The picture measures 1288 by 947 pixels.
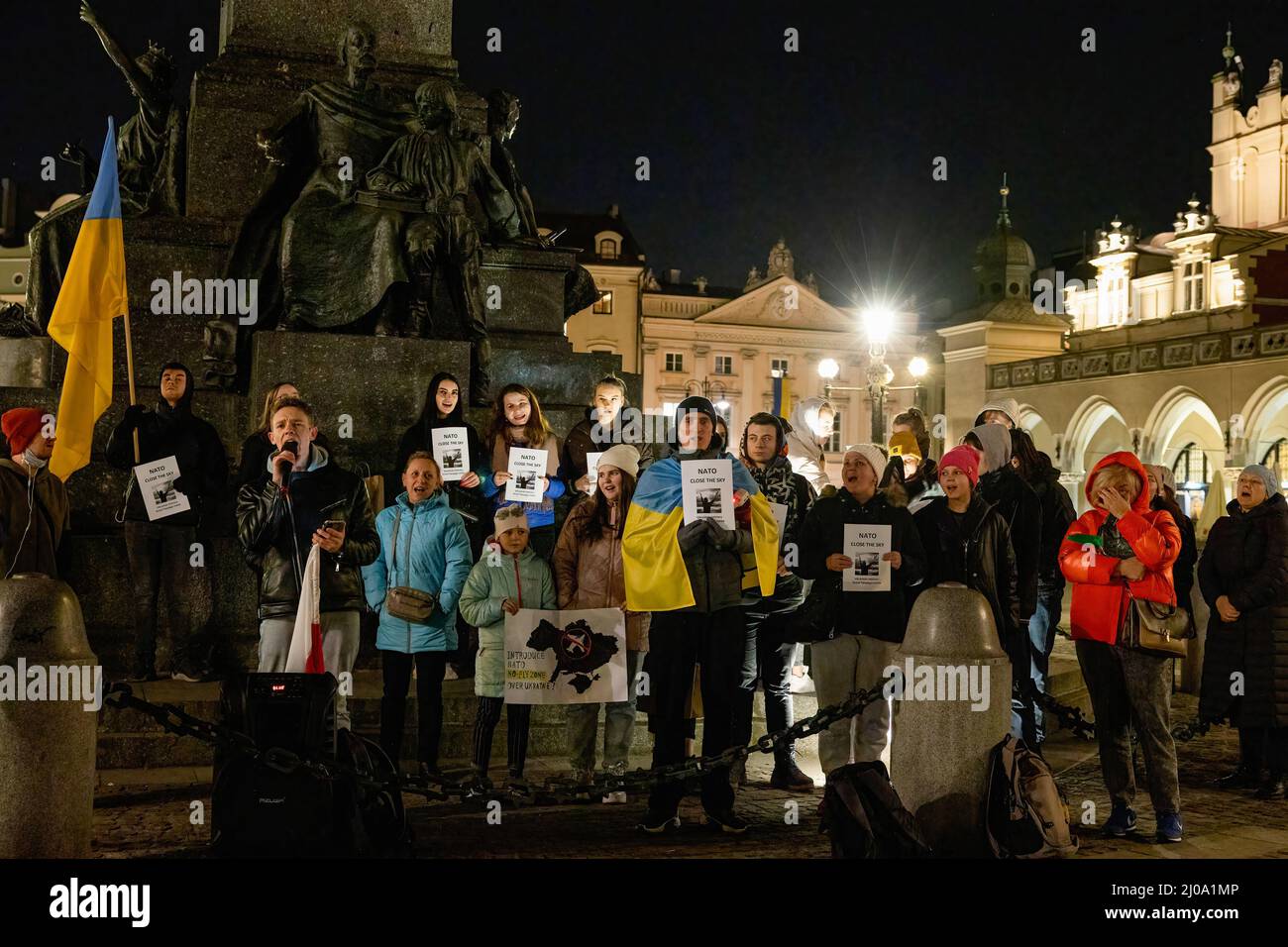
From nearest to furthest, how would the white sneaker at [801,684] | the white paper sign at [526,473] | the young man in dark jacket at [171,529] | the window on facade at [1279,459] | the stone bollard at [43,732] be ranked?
the stone bollard at [43,732] → the young man in dark jacket at [171,529] → the white paper sign at [526,473] → the white sneaker at [801,684] → the window on facade at [1279,459]

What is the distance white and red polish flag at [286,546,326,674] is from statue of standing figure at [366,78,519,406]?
3.60m

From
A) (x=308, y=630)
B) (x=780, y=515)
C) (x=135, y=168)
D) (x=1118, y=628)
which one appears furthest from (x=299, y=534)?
(x=135, y=168)

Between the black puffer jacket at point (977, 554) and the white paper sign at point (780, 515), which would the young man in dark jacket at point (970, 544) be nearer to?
the black puffer jacket at point (977, 554)

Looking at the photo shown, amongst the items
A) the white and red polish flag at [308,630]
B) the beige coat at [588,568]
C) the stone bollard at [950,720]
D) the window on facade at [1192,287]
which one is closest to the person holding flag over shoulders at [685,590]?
the beige coat at [588,568]

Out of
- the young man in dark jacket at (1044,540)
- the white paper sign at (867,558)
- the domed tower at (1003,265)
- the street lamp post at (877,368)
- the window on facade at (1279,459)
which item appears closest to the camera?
the white paper sign at (867,558)

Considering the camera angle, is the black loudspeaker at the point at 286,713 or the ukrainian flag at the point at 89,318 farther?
the ukrainian flag at the point at 89,318

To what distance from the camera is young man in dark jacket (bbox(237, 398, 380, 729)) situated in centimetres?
709

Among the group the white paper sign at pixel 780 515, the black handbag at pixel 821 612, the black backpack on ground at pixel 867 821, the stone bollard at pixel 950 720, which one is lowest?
the black backpack on ground at pixel 867 821

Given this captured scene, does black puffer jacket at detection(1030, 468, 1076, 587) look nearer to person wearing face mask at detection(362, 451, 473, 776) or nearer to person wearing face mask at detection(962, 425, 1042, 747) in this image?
person wearing face mask at detection(962, 425, 1042, 747)

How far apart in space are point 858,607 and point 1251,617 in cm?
274

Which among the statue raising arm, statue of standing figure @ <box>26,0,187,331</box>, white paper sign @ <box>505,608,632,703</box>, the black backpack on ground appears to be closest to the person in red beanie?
white paper sign @ <box>505,608,632,703</box>

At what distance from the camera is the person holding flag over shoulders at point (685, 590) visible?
22.6 ft

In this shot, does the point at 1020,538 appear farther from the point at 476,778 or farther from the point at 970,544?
the point at 476,778
